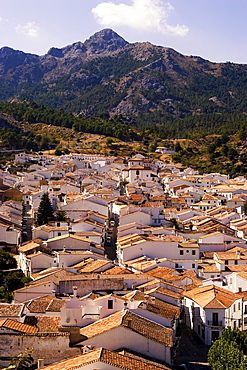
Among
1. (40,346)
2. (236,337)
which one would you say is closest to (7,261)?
(236,337)

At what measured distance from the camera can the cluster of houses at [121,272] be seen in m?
16.6

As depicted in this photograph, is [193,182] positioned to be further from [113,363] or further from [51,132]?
[113,363]

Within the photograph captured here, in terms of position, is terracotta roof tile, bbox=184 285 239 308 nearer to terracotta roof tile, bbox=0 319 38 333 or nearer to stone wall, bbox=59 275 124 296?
stone wall, bbox=59 275 124 296

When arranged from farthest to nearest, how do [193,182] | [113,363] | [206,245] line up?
[193,182] < [206,245] < [113,363]

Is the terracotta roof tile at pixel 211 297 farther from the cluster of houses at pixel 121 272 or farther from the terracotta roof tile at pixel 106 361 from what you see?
the terracotta roof tile at pixel 106 361

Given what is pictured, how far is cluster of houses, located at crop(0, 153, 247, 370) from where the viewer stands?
54.5 feet

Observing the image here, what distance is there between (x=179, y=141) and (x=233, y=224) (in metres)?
65.1

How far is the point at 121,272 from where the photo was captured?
29.0m

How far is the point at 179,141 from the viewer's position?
10994cm

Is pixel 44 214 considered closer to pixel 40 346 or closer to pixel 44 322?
pixel 44 322

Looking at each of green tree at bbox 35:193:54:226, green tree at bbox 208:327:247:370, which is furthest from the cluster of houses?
green tree at bbox 208:327:247:370

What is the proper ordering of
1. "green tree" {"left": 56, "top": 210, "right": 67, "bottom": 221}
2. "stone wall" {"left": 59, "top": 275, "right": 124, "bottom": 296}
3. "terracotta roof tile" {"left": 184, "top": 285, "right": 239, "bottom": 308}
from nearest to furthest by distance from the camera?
"terracotta roof tile" {"left": 184, "top": 285, "right": 239, "bottom": 308}
"stone wall" {"left": 59, "top": 275, "right": 124, "bottom": 296}
"green tree" {"left": 56, "top": 210, "right": 67, "bottom": 221}

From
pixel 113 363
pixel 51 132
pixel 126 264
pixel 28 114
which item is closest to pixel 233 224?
pixel 126 264

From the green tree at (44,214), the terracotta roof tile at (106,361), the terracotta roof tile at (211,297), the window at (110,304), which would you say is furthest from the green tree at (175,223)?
the terracotta roof tile at (106,361)
